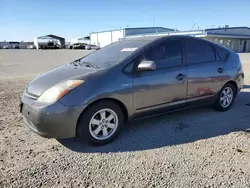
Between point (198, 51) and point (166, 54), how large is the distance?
890mm

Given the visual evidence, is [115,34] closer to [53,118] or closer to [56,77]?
[56,77]

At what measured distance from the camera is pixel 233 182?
2604 millimetres

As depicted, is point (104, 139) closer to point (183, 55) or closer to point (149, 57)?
point (149, 57)

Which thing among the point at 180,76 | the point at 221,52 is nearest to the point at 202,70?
the point at 180,76

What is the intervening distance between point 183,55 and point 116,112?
5.74ft

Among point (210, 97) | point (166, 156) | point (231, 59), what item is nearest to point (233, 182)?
point (166, 156)

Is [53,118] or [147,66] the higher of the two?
[147,66]

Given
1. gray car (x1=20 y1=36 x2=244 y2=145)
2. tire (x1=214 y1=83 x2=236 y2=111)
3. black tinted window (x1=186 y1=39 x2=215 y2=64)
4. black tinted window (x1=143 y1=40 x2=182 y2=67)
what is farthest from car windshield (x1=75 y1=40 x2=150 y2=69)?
tire (x1=214 y1=83 x2=236 y2=111)

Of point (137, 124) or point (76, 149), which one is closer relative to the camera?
point (76, 149)

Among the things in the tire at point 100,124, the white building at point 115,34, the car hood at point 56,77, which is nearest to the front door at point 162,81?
the tire at point 100,124

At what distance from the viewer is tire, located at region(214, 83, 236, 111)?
16.1 ft

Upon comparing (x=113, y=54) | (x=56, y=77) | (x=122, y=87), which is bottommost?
(x=122, y=87)

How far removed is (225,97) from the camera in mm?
5039

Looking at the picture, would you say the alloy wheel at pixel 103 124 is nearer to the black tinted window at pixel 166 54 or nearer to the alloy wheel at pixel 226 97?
the black tinted window at pixel 166 54
